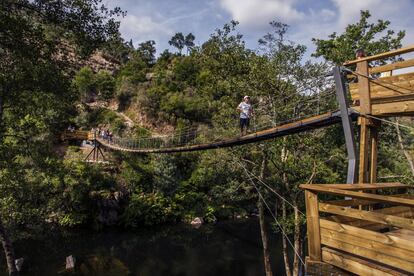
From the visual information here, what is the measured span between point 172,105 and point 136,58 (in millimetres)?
13374

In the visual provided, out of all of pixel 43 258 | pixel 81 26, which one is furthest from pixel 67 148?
pixel 81 26

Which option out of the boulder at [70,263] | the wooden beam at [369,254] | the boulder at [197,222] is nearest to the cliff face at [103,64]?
the boulder at [197,222]

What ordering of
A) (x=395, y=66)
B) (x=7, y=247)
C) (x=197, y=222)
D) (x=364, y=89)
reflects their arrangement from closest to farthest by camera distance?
1. (x=395, y=66)
2. (x=364, y=89)
3. (x=7, y=247)
4. (x=197, y=222)

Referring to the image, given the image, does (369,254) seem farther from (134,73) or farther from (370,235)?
(134,73)

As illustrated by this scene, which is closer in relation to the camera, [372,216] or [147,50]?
[372,216]

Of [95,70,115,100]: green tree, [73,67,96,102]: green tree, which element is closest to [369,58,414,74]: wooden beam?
[73,67,96,102]: green tree

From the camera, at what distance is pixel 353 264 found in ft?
9.61

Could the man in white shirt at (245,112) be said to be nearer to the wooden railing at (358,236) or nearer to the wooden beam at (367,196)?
the wooden railing at (358,236)

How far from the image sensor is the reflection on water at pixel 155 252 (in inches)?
538

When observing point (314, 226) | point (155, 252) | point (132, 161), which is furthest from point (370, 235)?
point (132, 161)

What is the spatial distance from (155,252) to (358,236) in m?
14.5

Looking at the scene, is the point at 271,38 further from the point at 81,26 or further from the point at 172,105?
the point at 172,105

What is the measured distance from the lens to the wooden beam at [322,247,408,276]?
2.71 meters

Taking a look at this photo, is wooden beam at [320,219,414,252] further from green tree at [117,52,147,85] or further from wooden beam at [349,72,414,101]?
green tree at [117,52,147,85]
